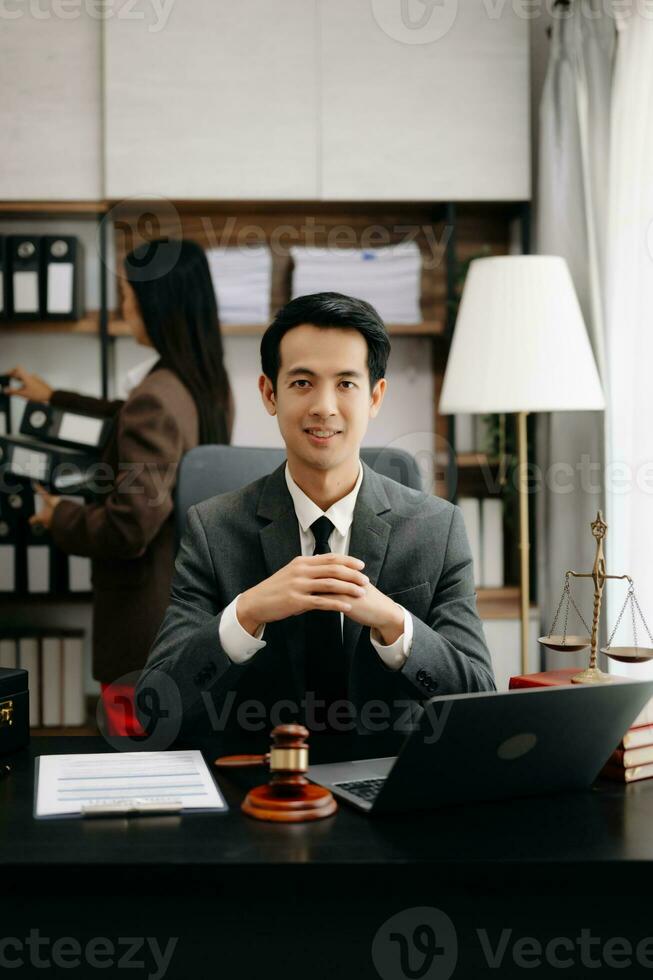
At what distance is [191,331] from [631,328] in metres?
1.18

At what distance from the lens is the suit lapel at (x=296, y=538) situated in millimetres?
1623

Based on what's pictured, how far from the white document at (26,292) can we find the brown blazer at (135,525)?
62 centimetres

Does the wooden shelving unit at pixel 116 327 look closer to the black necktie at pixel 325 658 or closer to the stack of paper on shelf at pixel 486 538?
the stack of paper on shelf at pixel 486 538

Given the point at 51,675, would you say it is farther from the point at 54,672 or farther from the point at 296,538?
the point at 296,538

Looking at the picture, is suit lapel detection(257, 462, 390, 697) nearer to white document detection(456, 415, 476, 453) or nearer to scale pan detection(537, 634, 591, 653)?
scale pan detection(537, 634, 591, 653)

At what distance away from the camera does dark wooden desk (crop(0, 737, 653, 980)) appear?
3.11ft

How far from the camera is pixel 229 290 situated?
3.27 meters

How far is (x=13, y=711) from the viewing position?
4.48ft

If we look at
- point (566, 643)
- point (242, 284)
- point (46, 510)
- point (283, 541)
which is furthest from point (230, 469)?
point (242, 284)

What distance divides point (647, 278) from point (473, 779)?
1.87 meters

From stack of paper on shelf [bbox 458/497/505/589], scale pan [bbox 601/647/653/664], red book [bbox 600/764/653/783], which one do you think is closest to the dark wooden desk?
red book [bbox 600/764/653/783]

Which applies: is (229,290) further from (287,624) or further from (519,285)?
(287,624)

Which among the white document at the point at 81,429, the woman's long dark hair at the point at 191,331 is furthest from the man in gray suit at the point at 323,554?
the white document at the point at 81,429

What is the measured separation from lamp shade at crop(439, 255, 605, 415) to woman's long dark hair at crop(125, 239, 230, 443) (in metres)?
0.64
